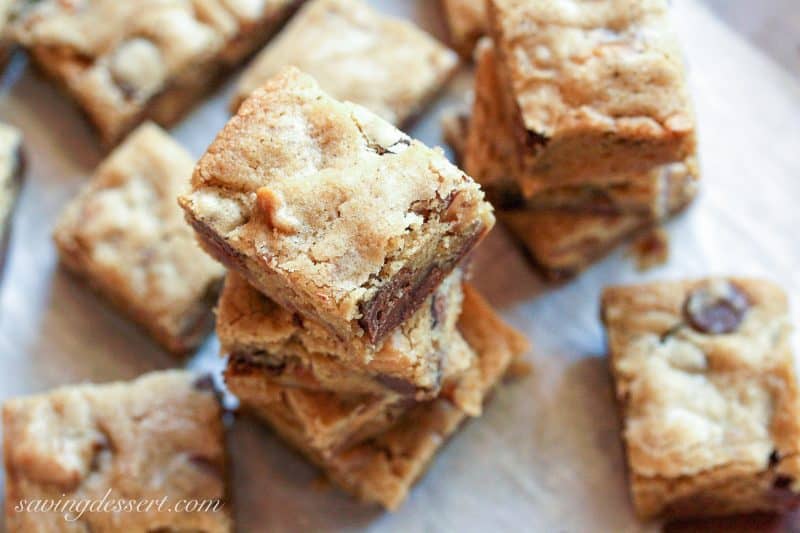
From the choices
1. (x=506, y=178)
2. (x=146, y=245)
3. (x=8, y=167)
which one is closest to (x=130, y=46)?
(x=8, y=167)

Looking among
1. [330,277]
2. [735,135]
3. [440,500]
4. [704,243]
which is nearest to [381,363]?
[330,277]

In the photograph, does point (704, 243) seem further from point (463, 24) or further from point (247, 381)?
point (247, 381)

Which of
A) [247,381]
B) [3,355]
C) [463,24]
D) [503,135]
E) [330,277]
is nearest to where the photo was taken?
[330,277]

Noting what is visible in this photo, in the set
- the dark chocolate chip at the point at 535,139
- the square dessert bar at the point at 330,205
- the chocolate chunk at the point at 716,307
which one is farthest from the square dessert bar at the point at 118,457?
the chocolate chunk at the point at 716,307

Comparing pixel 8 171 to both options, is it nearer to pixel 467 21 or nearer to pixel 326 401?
pixel 326 401

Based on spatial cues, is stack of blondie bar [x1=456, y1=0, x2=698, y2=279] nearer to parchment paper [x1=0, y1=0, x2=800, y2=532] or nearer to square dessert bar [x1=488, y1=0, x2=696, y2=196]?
square dessert bar [x1=488, y1=0, x2=696, y2=196]

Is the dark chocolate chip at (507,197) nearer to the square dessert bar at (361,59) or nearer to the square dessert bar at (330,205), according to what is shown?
the square dessert bar at (361,59)
